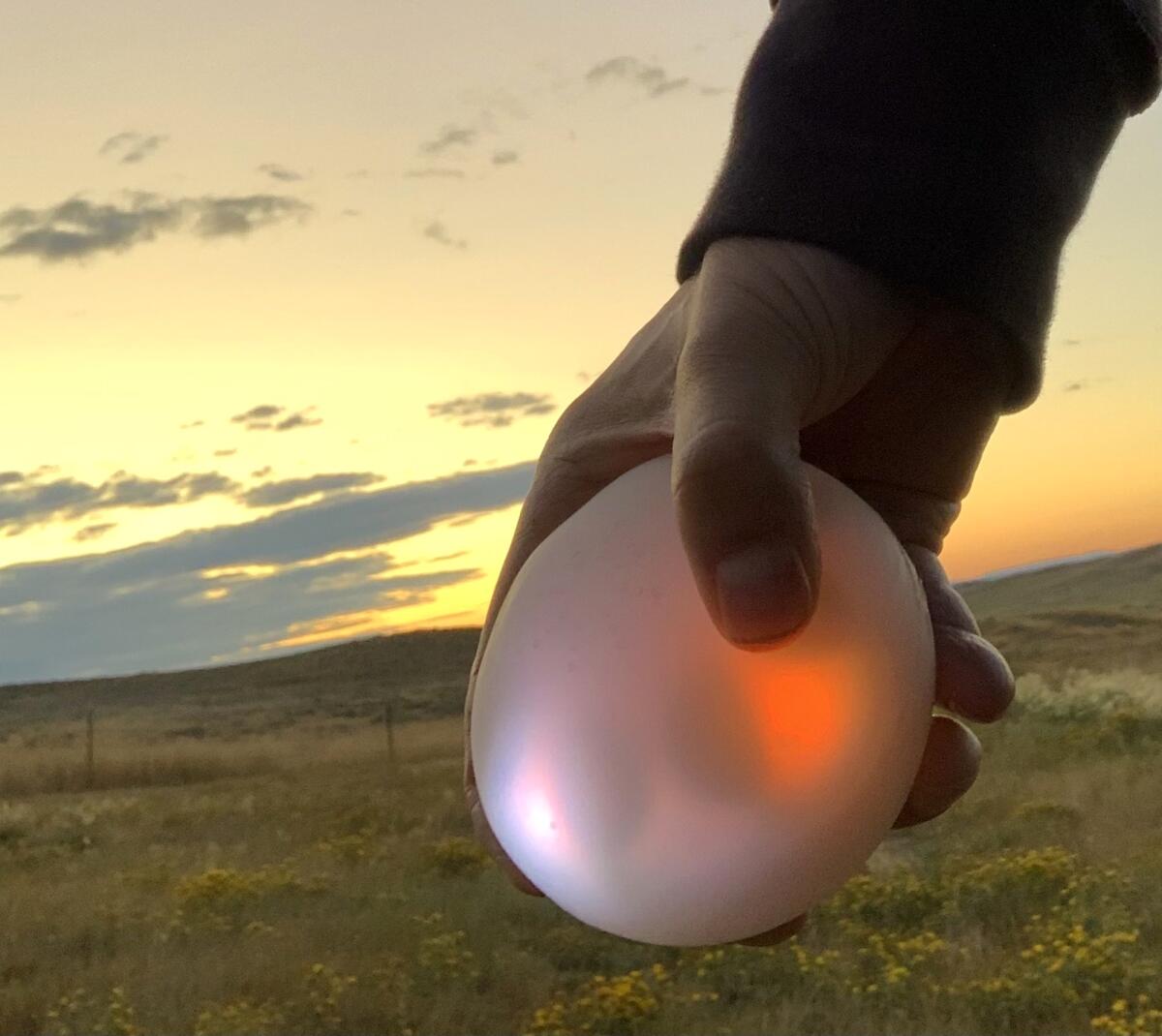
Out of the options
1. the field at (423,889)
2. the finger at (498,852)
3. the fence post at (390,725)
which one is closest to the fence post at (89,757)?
the field at (423,889)

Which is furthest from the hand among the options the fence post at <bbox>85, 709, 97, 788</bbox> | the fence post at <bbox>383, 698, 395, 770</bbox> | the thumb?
the fence post at <bbox>85, 709, 97, 788</bbox>

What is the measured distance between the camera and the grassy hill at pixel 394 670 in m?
1.18

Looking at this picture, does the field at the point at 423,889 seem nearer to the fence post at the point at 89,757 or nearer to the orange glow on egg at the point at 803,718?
the fence post at the point at 89,757

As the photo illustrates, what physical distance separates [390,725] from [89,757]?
0.29 metres

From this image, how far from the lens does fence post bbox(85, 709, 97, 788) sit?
1.13 metres

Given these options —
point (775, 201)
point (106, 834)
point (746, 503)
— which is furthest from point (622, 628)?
point (106, 834)

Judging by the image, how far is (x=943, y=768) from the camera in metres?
0.50

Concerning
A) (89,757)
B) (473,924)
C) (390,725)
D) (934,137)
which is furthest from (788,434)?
(89,757)

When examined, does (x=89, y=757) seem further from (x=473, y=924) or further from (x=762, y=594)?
(x=762, y=594)

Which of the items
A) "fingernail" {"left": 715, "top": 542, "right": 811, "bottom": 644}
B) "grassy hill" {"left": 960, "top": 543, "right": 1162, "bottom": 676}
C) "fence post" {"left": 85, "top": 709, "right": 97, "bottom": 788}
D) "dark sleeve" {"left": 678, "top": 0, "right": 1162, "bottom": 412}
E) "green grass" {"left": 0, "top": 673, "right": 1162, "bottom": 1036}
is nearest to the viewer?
"fingernail" {"left": 715, "top": 542, "right": 811, "bottom": 644}

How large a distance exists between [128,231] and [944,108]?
0.88 meters

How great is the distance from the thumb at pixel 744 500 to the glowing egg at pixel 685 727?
15 millimetres

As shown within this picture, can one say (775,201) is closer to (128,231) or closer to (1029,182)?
(1029,182)

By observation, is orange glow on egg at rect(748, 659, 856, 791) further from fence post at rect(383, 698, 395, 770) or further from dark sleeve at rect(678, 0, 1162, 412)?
fence post at rect(383, 698, 395, 770)
